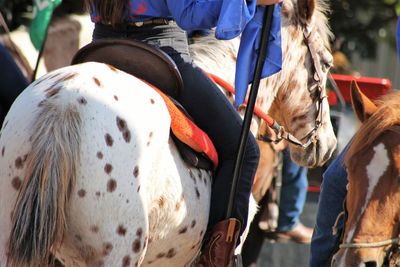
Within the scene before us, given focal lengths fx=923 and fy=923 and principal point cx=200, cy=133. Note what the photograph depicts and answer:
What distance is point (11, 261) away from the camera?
349 cm

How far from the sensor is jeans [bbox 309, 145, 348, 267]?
14.4 ft

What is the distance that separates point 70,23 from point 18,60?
2668mm

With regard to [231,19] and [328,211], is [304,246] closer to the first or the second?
[328,211]

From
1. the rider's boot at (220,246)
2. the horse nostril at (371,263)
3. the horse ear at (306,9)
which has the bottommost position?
the rider's boot at (220,246)

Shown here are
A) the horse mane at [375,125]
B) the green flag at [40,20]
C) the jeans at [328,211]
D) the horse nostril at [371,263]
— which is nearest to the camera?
the horse nostril at [371,263]

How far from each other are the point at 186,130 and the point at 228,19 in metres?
0.50

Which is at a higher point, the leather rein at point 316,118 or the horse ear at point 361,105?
the horse ear at point 361,105

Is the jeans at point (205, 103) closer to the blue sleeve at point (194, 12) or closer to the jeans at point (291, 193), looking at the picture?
the blue sleeve at point (194, 12)

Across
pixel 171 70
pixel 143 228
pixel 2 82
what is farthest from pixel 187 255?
pixel 2 82

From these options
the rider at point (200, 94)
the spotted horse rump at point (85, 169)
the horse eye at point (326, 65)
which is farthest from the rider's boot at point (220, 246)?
the horse eye at point (326, 65)

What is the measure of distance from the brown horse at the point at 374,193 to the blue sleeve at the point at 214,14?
70cm

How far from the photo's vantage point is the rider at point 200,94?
13.4 feet

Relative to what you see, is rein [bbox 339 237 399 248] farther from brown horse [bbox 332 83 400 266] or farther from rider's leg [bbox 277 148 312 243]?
rider's leg [bbox 277 148 312 243]

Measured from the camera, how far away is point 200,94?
418 cm
